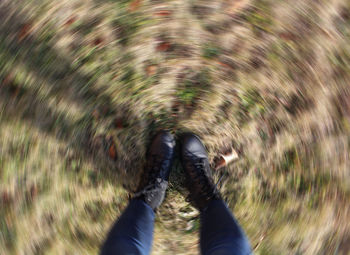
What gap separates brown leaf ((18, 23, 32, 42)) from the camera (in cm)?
152

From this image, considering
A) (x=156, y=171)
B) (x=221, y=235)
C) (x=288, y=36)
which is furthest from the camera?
(x=156, y=171)

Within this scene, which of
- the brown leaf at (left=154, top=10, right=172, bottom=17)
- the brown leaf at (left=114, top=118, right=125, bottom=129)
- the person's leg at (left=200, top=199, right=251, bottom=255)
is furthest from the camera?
the brown leaf at (left=114, top=118, right=125, bottom=129)

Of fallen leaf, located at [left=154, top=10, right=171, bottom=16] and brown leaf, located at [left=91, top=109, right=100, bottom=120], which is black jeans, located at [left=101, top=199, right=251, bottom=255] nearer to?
brown leaf, located at [left=91, top=109, right=100, bottom=120]

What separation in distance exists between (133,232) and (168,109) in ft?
2.28

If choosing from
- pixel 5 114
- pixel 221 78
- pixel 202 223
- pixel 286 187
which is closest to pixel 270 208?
pixel 286 187

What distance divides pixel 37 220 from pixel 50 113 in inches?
25.7

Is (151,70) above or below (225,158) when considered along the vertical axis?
above

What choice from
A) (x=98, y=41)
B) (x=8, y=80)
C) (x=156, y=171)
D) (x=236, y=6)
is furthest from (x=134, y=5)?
(x=156, y=171)

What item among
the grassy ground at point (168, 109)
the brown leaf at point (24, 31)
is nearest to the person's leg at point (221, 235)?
the grassy ground at point (168, 109)

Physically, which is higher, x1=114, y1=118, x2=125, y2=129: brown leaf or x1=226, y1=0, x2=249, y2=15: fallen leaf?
x1=226, y1=0, x2=249, y2=15: fallen leaf

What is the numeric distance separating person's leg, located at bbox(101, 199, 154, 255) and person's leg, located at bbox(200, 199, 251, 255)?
0.30 metres

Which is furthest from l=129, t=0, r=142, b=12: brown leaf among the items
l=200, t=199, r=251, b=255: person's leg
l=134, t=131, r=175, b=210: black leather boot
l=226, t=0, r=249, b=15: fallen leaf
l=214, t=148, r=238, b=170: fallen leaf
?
l=200, t=199, r=251, b=255: person's leg

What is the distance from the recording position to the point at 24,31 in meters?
1.52

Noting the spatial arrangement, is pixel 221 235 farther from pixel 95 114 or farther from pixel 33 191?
pixel 33 191
